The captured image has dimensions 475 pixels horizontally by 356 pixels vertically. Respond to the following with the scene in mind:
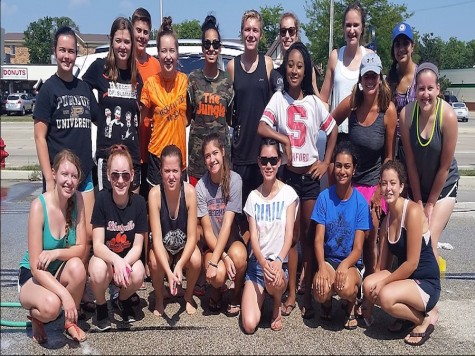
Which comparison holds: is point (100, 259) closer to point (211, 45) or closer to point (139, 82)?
point (139, 82)

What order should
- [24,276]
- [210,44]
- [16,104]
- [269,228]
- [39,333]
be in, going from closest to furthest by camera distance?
[39,333]
[24,276]
[269,228]
[210,44]
[16,104]

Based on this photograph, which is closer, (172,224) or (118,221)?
(118,221)

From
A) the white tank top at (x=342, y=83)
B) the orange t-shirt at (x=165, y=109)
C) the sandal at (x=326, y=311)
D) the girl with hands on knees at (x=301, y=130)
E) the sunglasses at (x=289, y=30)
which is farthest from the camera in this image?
the sunglasses at (x=289, y=30)

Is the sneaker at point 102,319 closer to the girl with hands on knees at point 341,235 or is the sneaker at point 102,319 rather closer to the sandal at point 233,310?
the sandal at point 233,310

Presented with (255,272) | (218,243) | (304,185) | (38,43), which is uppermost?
(38,43)

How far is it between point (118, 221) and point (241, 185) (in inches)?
42.3

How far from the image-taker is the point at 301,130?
4.70 metres

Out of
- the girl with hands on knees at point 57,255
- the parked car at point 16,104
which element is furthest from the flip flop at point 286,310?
the parked car at point 16,104

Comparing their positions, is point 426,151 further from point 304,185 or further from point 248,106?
point 248,106

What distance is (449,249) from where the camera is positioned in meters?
6.58

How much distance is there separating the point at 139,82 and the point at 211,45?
2.34 feet

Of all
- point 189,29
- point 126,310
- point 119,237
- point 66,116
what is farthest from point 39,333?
point 189,29

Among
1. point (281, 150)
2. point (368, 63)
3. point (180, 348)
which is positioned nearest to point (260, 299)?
point (180, 348)

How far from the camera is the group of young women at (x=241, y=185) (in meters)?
4.09
